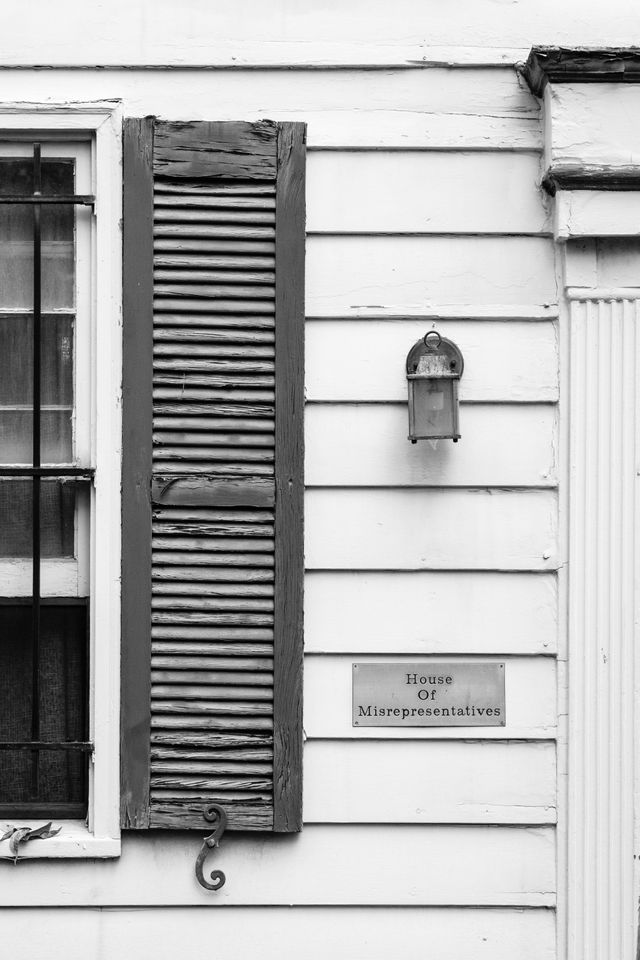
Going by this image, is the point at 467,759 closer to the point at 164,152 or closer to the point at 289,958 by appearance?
the point at 289,958

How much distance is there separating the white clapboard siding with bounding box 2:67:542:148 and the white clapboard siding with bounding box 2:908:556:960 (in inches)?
96.2

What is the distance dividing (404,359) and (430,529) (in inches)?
21.6

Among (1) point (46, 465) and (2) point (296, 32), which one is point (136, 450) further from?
(2) point (296, 32)

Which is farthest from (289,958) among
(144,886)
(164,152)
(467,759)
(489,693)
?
(164,152)

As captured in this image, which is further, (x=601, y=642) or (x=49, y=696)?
(x=49, y=696)

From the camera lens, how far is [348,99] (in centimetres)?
307

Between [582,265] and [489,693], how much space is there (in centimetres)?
139

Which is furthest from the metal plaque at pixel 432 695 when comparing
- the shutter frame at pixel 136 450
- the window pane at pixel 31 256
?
the window pane at pixel 31 256

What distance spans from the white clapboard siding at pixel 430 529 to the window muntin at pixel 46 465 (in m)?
0.78

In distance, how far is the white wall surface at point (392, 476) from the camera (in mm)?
3014

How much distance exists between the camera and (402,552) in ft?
10.00

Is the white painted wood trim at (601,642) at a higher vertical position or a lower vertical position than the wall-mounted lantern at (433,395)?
lower

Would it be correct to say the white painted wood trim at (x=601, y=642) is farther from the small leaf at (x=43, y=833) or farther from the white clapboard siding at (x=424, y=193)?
the small leaf at (x=43, y=833)

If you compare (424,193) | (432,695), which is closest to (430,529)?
(432,695)
